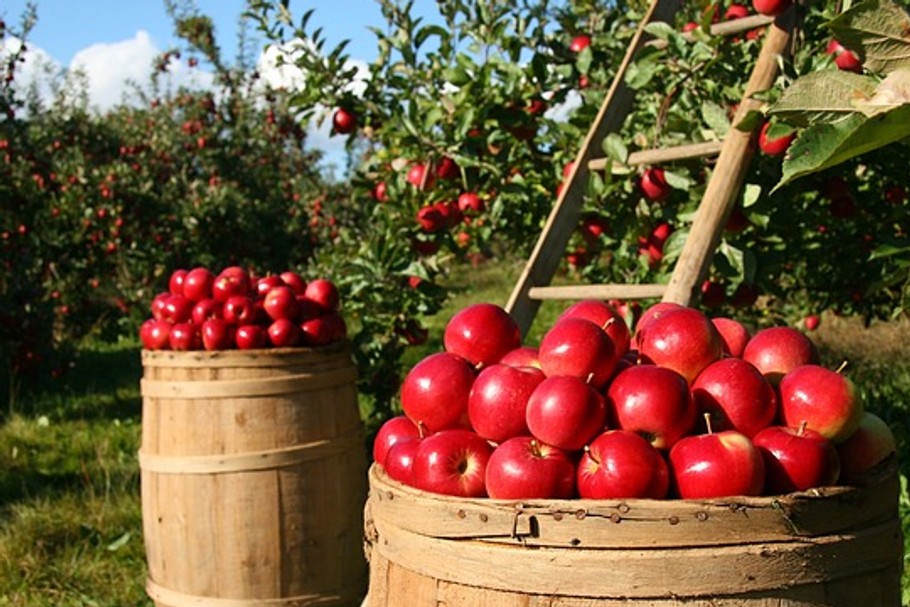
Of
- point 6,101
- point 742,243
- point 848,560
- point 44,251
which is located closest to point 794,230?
point 742,243

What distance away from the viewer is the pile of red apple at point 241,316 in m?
2.97

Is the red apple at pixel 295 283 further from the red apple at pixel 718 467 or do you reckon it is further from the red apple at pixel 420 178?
the red apple at pixel 718 467

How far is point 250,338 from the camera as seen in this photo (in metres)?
2.94

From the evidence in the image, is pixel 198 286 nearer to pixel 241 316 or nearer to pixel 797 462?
pixel 241 316

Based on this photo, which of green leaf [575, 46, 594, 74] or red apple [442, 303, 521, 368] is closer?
red apple [442, 303, 521, 368]

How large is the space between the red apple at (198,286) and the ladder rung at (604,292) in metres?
1.01

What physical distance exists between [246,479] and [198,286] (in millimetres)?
727

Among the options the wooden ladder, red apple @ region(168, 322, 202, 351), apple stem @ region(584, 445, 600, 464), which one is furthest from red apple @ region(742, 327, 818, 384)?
red apple @ region(168, 322, 202, 351)

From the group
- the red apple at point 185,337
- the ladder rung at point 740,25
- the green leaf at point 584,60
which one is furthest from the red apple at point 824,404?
the green leaf at point 584,60

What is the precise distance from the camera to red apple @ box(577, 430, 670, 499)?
1.27 metres

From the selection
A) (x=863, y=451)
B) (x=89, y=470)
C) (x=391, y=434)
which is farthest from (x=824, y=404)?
(x=89, y=470)

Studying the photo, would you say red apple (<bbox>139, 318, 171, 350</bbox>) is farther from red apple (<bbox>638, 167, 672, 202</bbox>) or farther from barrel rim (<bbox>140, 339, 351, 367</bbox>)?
red apple (<bbox>638, 167, 672, 202</bbox>)

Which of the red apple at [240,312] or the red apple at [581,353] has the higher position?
the red apple at [581,353]

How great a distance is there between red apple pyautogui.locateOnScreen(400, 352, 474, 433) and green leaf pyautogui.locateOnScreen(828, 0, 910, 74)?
0.74 metres
